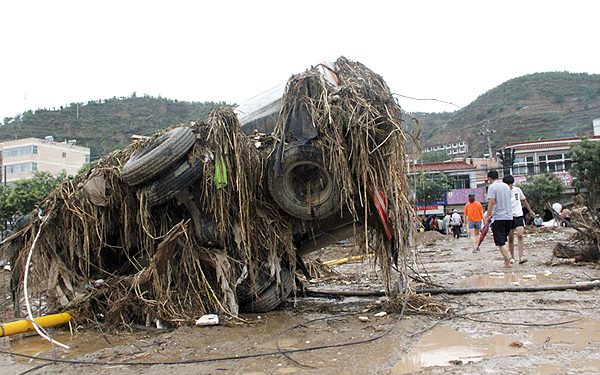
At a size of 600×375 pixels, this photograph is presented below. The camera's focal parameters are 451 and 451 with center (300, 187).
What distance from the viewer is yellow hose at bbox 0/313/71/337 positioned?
15.3 ft

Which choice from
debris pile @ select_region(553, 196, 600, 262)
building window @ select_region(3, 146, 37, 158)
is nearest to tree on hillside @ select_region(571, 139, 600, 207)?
debris pile @ select_region(553, 196, 600, 262)

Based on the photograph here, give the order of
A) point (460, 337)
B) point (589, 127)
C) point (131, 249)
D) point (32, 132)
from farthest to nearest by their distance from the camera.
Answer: point (32, 132)
point (589, 127)
point (131, 249)
point (460, 337)

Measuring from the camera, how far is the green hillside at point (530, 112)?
7962 centimetres

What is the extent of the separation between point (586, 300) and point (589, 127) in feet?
278

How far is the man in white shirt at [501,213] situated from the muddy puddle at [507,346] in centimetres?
411

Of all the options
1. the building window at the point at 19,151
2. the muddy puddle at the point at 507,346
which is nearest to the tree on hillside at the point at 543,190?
the muddy puddle at the point at 507,346

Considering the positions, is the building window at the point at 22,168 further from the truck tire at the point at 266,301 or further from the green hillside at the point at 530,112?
the truck tire at the point at 266,301

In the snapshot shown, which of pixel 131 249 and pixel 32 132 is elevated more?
pixel 32 132

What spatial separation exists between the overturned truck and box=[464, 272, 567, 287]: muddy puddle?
2.08m

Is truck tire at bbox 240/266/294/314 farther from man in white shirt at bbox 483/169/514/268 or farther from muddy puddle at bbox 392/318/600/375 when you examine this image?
man in white shirt at bbox 483/169/514/268

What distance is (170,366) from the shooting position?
141 inches

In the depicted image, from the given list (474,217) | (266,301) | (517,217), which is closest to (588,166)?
(474,217)

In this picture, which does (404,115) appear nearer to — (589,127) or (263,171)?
(263,171)

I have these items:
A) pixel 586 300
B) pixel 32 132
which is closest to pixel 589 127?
pixel 586 300
